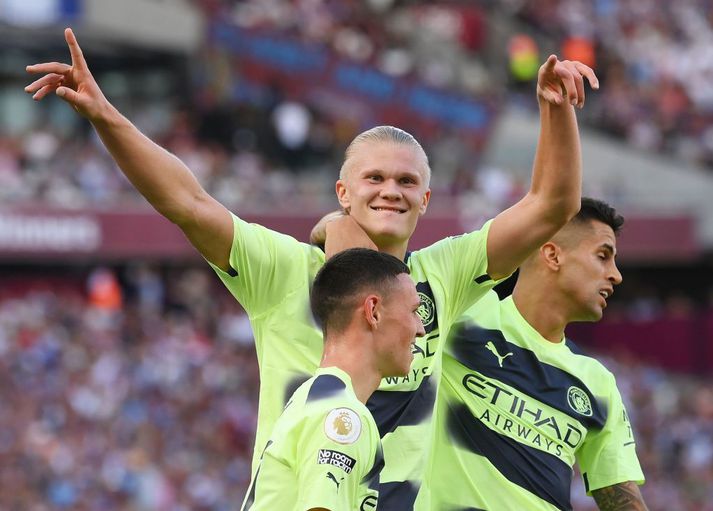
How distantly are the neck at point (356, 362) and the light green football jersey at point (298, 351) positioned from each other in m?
0.57

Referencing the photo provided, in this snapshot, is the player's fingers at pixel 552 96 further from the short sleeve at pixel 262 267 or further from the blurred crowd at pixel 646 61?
the blurred crowd at pixel 646 61

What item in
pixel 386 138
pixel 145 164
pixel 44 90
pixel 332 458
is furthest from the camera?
pixel 386 138

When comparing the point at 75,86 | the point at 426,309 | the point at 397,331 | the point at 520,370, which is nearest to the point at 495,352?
the point at 520,370

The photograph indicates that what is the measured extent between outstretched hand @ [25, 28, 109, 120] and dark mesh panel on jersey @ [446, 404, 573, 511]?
1.92m

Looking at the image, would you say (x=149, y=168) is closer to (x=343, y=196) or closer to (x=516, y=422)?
(x=343, y=196)

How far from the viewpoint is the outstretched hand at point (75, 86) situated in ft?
16.0

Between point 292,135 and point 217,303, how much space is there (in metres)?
5.00

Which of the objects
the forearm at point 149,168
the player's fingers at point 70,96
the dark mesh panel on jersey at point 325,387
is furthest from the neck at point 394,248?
the player's fingers at point 70,96

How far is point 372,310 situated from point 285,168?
19960 millimetres

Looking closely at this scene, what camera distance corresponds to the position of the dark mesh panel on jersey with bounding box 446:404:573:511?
5938mm

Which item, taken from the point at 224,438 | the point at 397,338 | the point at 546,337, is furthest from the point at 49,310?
the point at 397,338

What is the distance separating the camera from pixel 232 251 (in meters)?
5.17

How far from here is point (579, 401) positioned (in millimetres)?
6133

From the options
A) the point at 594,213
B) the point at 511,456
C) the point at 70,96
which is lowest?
the point at 511,456
